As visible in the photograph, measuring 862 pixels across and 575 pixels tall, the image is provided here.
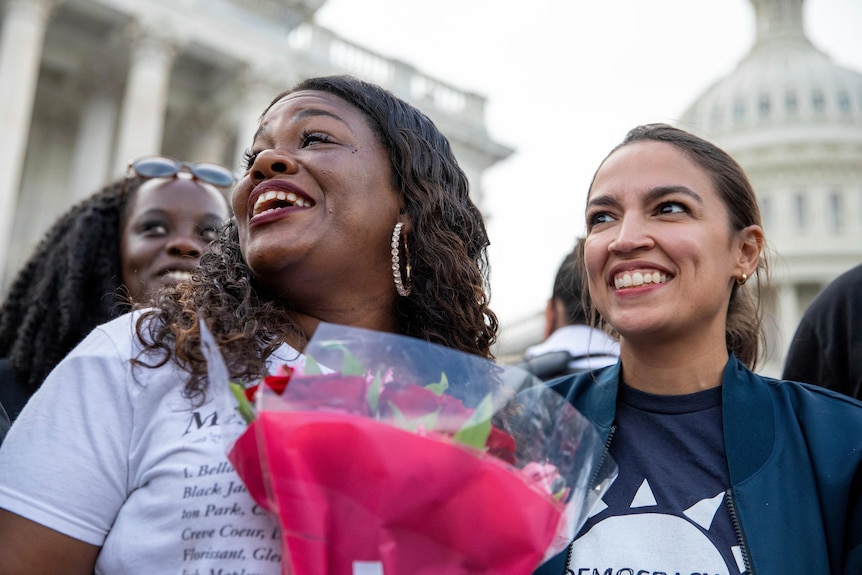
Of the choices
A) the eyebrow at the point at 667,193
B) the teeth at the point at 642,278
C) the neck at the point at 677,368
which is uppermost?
the eyebrow at the point at 667,193

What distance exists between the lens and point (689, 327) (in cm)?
258

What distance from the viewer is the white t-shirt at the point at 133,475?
1746 millimetres

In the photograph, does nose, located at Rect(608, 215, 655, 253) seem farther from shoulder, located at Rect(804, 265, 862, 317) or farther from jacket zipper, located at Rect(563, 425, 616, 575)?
shoulder, located at Rect(804, 265, 862, 317)

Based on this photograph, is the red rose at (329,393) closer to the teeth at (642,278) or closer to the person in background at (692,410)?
the person in background at (692,410)

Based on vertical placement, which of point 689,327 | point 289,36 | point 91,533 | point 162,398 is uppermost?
point 289,36

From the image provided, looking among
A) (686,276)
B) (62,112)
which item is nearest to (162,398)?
(686,276)

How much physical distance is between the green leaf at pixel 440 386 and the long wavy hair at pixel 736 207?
1473 mm

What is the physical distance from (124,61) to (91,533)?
20310mm

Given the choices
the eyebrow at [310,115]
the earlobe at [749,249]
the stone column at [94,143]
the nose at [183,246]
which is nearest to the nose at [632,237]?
the earlobe at [749,249]

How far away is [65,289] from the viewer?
3.99 metres

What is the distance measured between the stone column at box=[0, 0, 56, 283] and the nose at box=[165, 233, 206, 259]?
13.9 meters

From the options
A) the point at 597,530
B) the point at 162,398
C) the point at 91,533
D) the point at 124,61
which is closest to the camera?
the point at 91,533

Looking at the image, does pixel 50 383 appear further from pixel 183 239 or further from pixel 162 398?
pixel 183 239

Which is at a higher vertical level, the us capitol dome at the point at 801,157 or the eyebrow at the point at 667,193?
the us capitol dome at the point at 801,157
